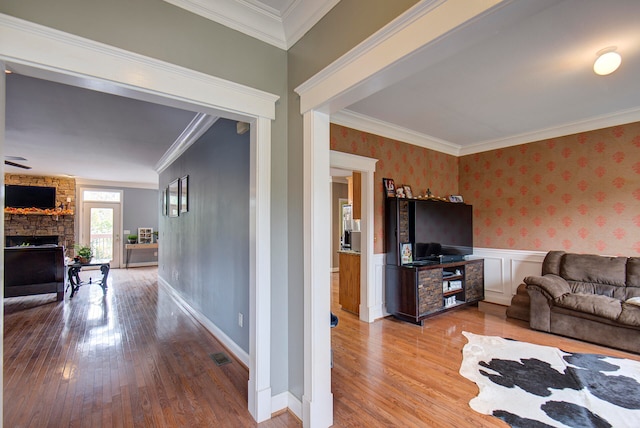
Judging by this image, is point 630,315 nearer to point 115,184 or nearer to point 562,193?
point 562,193

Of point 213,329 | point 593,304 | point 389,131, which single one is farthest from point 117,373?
point 593,304

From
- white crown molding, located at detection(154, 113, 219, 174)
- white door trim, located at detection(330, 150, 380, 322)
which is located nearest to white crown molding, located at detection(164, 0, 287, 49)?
white crown molding, located at detection(154, 113, 219, 174)

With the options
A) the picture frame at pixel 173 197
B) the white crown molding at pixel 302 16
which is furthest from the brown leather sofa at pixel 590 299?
the picture frame at pixel 173 197

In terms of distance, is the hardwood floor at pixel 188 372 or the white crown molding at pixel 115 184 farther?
the white crown molding at pixel 115 184

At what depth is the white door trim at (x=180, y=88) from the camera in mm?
1359

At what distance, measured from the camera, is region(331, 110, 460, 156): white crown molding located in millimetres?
3809

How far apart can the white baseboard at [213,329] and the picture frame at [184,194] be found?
1.46 metres

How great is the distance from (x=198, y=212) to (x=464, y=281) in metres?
4.09

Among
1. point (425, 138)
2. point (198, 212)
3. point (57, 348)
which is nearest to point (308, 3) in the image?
point (198, 212)

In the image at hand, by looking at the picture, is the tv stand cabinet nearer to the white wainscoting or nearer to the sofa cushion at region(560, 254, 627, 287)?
the white wainscoting

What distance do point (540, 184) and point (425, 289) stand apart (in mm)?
2534

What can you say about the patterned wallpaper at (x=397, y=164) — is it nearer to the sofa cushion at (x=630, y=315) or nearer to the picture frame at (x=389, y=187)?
the picture frame at (x=389, y=187)

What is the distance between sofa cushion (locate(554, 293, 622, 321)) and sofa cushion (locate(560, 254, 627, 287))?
0.37 meters

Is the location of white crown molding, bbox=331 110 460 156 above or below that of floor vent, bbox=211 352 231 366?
above
